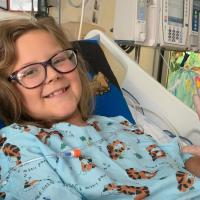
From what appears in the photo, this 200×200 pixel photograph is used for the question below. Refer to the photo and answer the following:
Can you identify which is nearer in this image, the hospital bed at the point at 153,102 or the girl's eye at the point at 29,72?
the girl's eye at the point at 29,72

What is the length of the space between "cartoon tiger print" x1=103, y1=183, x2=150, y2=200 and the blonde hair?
14.3 inches

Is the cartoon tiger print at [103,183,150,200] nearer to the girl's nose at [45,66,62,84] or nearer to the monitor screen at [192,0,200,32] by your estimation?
the girl's nose at [45,66,62,84]

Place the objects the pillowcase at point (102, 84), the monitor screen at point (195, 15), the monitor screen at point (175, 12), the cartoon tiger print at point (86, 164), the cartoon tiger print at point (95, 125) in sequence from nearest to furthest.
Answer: the cartoon tiger print at point (86, 164) → the cartoon tiger print at point (95, 125) → the pillowcase at point (102, 84) → the monitor screen at point (175, 12) → the monitor screen at point (195, 15)

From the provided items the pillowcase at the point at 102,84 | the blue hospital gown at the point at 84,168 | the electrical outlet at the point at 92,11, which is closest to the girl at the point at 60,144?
the blue hospital gown at the point at 84,168

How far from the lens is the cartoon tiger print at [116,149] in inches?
48.8

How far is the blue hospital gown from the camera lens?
103cm

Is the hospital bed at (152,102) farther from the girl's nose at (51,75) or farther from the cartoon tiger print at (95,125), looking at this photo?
the girl's nose at (51,75)

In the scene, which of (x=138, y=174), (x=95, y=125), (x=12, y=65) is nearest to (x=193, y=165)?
(x=138, y=174)

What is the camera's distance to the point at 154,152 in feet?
4.39

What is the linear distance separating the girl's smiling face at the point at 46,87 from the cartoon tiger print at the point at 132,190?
0.32m

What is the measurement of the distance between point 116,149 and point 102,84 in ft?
1.72

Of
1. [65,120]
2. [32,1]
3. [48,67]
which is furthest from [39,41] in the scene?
[32,1]

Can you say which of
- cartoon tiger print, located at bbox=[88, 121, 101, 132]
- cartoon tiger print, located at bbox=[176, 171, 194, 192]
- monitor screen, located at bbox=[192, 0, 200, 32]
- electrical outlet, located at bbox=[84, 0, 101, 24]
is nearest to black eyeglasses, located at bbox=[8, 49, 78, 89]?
cartoon tiger print, located at bbox=[88, 121, 101, 132]

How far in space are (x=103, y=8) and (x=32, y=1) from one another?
104cm
